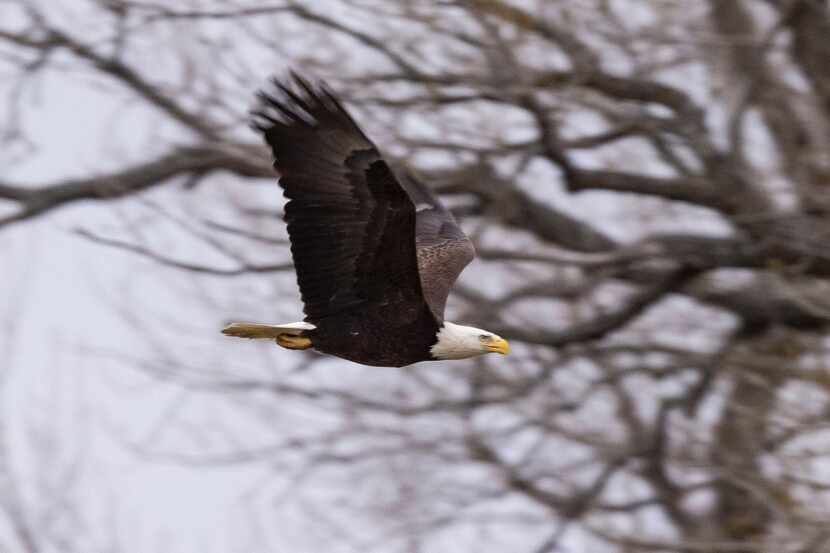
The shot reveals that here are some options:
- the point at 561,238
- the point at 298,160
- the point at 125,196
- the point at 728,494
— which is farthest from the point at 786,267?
the point at 298,160

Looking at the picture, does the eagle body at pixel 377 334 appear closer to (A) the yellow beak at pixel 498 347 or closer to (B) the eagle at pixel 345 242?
(B) the eagle at pixel 345 242

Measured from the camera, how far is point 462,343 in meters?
6.79

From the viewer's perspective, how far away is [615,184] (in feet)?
34.4

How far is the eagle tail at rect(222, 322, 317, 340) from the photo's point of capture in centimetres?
660

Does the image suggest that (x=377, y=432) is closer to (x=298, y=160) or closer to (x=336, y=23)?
(x=336, y=23)

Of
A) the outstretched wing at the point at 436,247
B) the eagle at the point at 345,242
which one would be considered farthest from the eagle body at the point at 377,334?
the outstretched wing at the point at 436,247

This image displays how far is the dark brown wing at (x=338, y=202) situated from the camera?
627 cm

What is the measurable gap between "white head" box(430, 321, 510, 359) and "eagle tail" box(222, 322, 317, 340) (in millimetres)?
528

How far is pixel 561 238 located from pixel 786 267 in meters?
1.68

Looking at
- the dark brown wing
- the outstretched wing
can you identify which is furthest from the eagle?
the outstretched wing

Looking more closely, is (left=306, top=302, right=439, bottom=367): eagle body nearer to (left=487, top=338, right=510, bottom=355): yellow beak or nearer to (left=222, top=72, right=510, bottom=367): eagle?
(left=222, top=72, right=510, bottom=367): eagle

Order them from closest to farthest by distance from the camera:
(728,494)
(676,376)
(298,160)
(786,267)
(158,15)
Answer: (298,160) → (786,267) → (158,15) → (676,376) → (728,494)

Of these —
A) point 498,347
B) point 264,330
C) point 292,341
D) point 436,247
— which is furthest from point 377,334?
point 436,247

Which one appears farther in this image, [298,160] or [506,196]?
[506,196]
